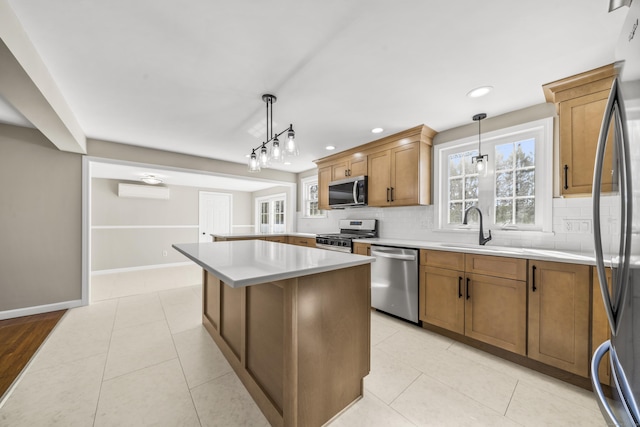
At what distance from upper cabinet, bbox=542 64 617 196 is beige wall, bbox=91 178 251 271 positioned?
710 centimetres

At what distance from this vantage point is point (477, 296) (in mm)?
2193

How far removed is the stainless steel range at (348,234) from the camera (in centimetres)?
340

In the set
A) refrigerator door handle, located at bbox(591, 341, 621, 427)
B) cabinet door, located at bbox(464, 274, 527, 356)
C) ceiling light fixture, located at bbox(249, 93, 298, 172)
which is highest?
ceiling light fixture, located at bbox(249, 93, 298, 172)

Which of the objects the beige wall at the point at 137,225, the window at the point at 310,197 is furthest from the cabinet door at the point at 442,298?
the beige wall at the point at 137,225

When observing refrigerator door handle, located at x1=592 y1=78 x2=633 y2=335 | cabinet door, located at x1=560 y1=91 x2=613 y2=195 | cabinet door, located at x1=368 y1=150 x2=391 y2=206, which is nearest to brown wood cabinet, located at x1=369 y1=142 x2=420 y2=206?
cabinet door, located at x1=368 y1=150 x2=391 y2=206

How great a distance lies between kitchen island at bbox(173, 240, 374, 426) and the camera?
125 cm

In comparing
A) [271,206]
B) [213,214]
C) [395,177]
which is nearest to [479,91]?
[395,177]

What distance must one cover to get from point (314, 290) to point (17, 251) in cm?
394

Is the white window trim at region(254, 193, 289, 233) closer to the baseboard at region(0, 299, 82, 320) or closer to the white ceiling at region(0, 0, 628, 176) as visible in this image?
the white ceiling at region(0, 0, 628, 176)

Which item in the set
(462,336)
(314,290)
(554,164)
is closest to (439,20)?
(314,290)

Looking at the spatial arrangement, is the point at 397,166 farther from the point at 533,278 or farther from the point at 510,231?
the point at 533,278

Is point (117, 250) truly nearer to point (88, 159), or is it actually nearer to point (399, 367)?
point (88, 159)

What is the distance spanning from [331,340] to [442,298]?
151cm

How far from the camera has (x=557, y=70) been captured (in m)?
1.79
